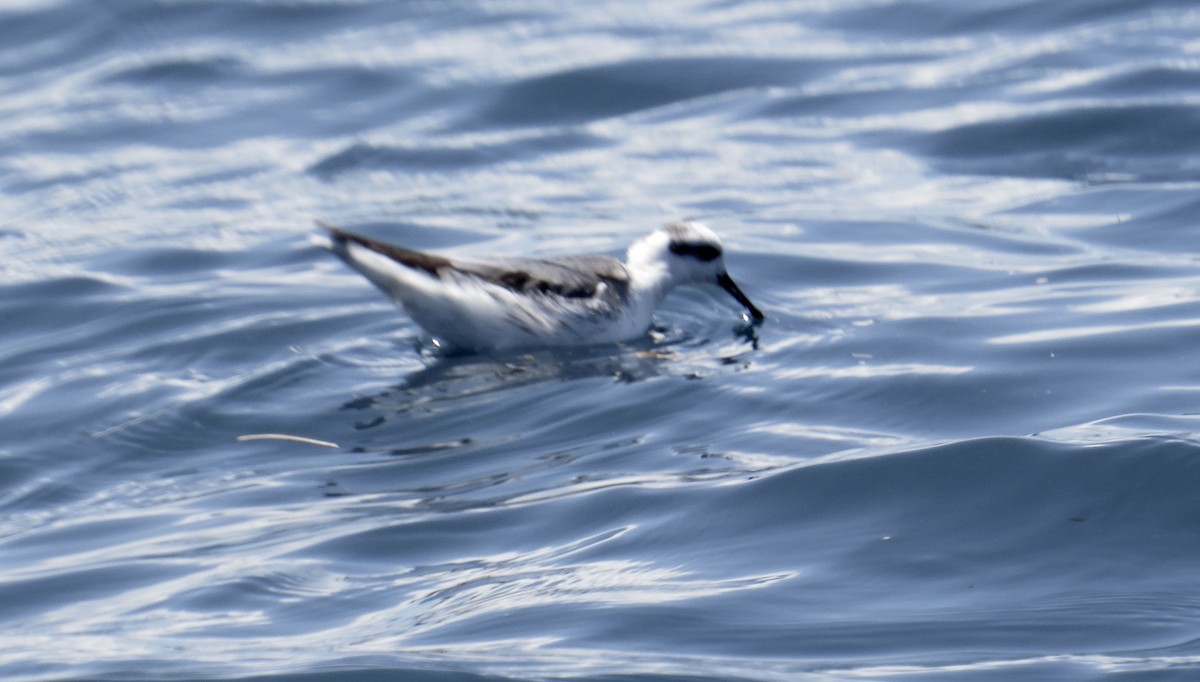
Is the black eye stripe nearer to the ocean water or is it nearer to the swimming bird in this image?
the swimming bird

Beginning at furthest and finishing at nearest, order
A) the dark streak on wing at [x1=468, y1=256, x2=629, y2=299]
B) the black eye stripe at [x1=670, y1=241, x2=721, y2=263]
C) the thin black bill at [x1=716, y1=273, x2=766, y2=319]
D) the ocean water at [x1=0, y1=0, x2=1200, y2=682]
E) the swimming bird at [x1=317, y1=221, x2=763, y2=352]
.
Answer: the black eye stripe at [x1=670, y1=241, x2=721, y2=263]
the thin black bill at [x1=716, y1=273, x2=766, y2=319]
the dark streak on wing at [x1=468, y1=256, x2=629, y2=299]
the swimming bird at [x1=317, y1=221, x2=763, y2=352]
the ocean water at [x1=0, y1=0, x2=1200, y2=682]

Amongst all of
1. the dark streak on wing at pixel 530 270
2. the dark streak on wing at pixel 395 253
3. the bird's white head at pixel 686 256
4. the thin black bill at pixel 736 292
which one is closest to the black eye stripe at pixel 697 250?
the bird's white head at pixel 686 256

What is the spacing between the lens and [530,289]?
30.1 feet

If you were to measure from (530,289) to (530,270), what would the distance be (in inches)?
6.2

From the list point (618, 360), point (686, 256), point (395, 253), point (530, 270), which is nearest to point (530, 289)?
point (530, 270)

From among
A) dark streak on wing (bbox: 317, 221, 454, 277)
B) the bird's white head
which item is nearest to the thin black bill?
the bird's white head

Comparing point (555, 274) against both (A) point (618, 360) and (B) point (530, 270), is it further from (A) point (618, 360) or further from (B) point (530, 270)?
(A) point (618, 360)

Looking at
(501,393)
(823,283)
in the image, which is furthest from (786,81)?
(501,393)

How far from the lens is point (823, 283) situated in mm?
10133

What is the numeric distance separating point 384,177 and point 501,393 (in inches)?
208

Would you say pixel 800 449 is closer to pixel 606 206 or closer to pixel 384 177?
pixel 606 206

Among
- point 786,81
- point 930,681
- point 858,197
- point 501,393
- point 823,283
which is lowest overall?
point 930,681

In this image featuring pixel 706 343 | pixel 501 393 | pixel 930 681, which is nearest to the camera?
pixel 930 681

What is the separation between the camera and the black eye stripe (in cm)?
1004
